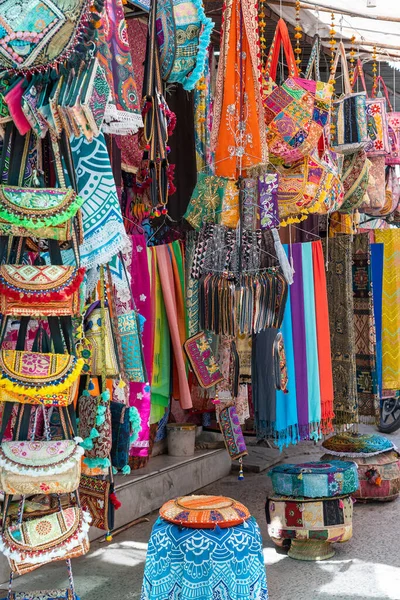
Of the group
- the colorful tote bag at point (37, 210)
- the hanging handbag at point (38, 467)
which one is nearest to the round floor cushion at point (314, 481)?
the hanging handbag at point (38, 467)

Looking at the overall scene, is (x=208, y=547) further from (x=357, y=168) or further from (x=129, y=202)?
(x=357, y=168)

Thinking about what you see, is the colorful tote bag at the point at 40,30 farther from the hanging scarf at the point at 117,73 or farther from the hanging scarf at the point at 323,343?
the hanging scarf at the point at 323,343

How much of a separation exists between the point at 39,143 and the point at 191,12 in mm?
913

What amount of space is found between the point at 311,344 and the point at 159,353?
33.1 inches

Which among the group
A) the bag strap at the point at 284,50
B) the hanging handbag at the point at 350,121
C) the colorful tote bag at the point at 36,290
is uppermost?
the bag strap at the point at 284,50

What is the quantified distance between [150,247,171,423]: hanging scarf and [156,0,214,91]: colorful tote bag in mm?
1489

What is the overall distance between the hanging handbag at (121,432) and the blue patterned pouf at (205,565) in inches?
Answer: 18.5

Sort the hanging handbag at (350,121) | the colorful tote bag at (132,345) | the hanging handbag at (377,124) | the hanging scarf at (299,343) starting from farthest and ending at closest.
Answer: the hanging handbag at (377,124) → the hanging handbag at (350,121) → the hanging scarf at (299,343) → the colorful tote bag at (132,345)

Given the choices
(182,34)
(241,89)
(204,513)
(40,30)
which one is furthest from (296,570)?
(40,30)

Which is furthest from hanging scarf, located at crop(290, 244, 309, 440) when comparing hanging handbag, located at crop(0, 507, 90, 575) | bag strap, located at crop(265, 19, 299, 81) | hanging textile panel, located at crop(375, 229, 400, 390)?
hanging handbag, located at crop(0, 507, 90, 575)

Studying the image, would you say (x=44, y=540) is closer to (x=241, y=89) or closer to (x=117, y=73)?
(x=117, y=73)

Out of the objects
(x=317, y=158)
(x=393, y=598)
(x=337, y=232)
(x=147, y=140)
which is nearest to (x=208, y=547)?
(x=393, y=598)

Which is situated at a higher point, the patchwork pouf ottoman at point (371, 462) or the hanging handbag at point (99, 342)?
the hanging handbag at point (99, 342)

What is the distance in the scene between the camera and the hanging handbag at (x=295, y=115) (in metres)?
3.89
